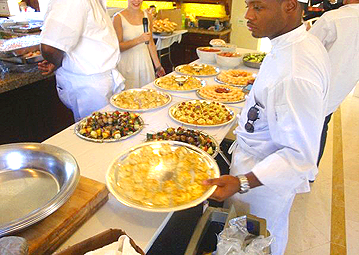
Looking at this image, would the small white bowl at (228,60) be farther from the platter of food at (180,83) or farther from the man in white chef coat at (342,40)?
the man in white chef coat at (342,40)

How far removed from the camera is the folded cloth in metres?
0.61

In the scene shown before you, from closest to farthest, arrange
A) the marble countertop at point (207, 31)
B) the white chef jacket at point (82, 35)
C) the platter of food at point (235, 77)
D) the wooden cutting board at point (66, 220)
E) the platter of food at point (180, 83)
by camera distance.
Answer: the wooden cutting board at point (66, 220)
the white chef jacket at point (82, 35)
the platter of food at point (180, 83)
the platter of food at point (235, 77)
the marble countertop at point (207, 31)

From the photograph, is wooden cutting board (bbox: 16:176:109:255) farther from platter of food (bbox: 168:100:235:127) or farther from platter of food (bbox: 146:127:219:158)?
platter of food (bbox: 168:100:235:127)

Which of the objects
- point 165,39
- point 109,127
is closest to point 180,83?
point 109,127

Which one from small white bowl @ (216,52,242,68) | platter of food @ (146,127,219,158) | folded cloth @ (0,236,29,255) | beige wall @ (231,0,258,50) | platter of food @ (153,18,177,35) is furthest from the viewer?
beige wall @ (231,0,258,50)

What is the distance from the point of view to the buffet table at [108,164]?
92 cm

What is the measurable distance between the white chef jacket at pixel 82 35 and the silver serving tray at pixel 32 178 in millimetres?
850

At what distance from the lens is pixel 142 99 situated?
188 centimetres

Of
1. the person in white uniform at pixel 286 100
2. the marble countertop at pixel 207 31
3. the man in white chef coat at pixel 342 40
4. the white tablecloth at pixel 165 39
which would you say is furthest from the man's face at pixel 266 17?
the marble countertop at pixel 207 31

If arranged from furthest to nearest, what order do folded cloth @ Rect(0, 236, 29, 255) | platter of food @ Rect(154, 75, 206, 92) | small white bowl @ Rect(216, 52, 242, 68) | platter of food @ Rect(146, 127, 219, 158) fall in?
small white bowl @ Rect(216, 52, 242, 68)
platter of food @ Rect(154, 75, 206, 92)
platter of food @ Rect(146, 127, 219, 158)
folded cloth @ Rect(0, 236, 29, 255)

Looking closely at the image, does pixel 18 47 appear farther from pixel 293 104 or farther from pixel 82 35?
pixel 293 104

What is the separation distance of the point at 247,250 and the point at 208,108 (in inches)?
37.9

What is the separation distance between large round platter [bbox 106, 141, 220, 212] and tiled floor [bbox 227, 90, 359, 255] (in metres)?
A: 1.20

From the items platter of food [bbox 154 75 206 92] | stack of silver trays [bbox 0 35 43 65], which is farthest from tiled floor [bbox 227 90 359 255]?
stack of silver trays [bbox 0 35 43 65]
